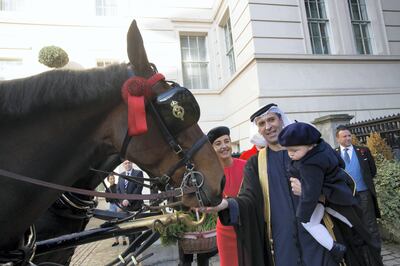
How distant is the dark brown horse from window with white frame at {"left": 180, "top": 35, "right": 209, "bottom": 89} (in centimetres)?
1005

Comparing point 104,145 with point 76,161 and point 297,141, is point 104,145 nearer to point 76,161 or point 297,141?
point 76,161

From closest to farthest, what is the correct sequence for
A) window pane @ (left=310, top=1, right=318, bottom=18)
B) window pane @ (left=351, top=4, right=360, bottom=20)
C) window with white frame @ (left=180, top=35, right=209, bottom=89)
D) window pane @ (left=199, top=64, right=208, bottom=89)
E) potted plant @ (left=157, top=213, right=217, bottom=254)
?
potted plant @ (left=157, top=213, right=217, bottom=254), window pane @ (left=310, top=1, right=318, bottom=18), window pane @ (left=351, top=4, right=360, bottom=20), window with white frame @ (left=180, top=35, right=209, bottom=89), window pane @ (left=199, top=64, right=208, bottom=89)

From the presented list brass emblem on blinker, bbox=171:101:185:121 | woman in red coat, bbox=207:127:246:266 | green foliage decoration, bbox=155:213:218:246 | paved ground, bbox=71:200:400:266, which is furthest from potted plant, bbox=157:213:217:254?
brass emblem on blinker, bbox=171:101:185:121

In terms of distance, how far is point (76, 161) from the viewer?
1.58m

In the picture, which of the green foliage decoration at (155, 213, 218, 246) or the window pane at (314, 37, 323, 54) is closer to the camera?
→ the green foliage decoration at (155, 213, 218, 246)

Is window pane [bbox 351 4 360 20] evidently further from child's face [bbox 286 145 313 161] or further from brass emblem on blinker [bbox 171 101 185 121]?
brass emblem on blinker [bbox 171 101 185 121]

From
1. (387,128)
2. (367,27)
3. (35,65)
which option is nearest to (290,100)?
(387,128)

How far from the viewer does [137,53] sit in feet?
5.23

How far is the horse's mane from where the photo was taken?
1.48m

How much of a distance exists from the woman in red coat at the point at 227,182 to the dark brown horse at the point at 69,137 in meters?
1.10

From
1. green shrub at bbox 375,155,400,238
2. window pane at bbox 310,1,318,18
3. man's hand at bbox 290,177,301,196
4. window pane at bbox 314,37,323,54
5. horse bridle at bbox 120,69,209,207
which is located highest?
window pane at bbox 310,1,318,18

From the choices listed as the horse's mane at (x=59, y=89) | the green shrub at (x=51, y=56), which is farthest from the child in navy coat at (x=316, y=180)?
the green shrub at (x=51, y=56)

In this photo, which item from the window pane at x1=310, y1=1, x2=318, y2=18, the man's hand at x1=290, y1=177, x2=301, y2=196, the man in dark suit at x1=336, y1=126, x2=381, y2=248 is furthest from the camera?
the window pane at x1=310, y1=1, x2=318, y2=18

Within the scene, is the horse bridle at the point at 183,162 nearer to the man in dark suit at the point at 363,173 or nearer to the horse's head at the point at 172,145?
the horse's head at the point at 172,145
